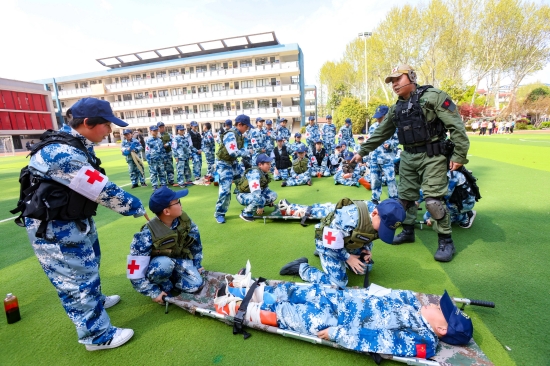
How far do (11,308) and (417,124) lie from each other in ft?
15.2

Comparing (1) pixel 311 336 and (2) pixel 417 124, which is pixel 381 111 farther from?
(1) pixel 311 336

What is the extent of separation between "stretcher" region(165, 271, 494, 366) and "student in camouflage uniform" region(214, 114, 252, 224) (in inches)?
87.3

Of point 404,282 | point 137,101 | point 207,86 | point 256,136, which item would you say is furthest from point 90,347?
point 137,101

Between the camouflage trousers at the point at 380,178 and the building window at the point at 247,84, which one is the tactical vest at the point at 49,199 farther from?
the building window at the point at 247,84

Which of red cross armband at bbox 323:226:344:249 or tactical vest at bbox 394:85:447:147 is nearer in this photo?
red cross armband at bbox 323:226:344:249

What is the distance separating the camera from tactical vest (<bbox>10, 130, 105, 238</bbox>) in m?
1.91

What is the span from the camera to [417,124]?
10.8 ft

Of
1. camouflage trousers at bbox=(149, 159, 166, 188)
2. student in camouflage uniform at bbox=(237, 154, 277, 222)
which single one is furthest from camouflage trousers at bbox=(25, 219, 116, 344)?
camouflage trousers at bbox=(149, 159, 166, 188)

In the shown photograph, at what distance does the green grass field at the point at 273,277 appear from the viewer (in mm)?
2143

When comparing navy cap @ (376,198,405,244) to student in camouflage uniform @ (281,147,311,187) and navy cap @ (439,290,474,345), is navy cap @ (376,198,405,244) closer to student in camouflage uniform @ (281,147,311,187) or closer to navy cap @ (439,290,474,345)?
navy cap @ (439,290,474,345)

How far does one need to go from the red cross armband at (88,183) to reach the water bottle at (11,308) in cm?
156

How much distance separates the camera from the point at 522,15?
27406 mm

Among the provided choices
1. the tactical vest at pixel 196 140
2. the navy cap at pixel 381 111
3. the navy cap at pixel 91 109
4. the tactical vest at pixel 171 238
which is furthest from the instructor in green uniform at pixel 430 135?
the tactical vest at pixel 196 140

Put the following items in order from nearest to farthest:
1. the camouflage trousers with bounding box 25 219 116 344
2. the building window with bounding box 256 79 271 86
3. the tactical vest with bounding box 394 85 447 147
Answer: the camouflage trousers with bounding box 25 219 116 344, the tactical vest with bounding box 394 85 447 147, the building window with bounding box 256 79 271 86
